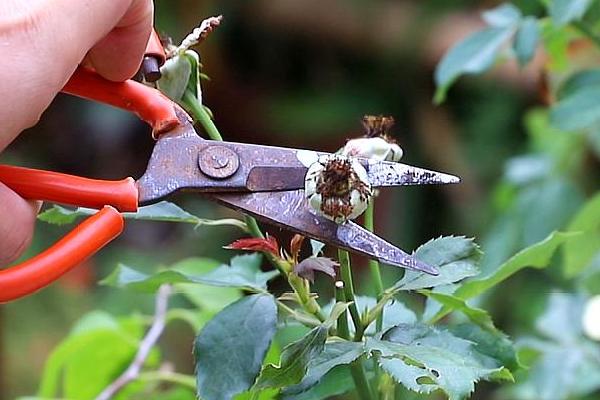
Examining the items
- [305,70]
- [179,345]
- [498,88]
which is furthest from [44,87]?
[305,70]

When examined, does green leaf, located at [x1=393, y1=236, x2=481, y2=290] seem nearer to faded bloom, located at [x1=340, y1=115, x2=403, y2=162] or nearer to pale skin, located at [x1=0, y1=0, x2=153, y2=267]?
faded bloom, located at [x1=340, y1=115, x2=403, y2=162]

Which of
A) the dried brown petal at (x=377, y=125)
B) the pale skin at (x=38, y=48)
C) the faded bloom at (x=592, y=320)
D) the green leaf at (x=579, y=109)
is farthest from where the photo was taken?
the faded bloom at (x=592, y=320)

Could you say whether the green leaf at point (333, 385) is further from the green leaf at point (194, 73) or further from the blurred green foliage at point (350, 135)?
the blurred green foliage at point (350, 135)

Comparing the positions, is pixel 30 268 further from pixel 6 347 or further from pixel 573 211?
pixel 6 347

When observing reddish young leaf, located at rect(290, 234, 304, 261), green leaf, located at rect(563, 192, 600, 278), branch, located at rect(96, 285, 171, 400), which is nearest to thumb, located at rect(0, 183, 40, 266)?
reddish young leaf, located at rect(290, 234, 304, 261)

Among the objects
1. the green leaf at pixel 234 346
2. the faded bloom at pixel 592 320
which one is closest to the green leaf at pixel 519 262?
the green leaf at pixel 234 346

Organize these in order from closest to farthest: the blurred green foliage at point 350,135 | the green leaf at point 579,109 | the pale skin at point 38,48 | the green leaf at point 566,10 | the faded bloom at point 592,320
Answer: the pale skin at point 38,48, the green leaf at point 566,10, the green leaf at point 579,109, the faded bloom at point 592,320, the blurred green foliage at point 350,135
